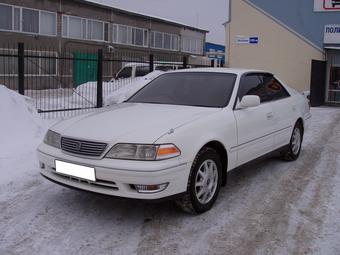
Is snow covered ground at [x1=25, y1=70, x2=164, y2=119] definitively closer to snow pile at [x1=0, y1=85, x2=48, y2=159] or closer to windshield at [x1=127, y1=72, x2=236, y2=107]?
snow pile at [x1=0, y1=85, x2=48, y2=159]

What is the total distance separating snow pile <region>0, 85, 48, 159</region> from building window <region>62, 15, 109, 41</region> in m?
19.4

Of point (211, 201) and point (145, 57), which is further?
point (145, 57)

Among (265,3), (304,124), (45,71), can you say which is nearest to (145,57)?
(45,71)

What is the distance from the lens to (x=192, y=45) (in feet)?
134

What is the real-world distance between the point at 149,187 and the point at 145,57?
3052cm

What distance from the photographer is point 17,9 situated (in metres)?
23.9

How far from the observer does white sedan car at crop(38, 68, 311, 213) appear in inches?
153

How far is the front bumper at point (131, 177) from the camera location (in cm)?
379

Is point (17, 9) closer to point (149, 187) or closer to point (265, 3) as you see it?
point (265, 3)

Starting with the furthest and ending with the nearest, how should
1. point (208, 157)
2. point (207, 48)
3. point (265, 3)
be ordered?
point (207, 48) < point (265, 3) < point (208, 157)

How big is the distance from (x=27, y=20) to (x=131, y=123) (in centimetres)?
2241

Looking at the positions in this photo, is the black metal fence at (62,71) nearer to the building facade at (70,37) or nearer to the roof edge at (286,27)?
the building facade at (70,37)

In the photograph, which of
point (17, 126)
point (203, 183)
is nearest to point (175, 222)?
point (203, 183)

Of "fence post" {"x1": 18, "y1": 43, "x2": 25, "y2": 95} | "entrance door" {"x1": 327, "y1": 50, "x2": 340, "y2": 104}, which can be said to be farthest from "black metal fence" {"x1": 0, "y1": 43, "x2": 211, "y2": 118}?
"fence post" {"x1": 18, "y1": 43, "x2": 25, "y2": 95}
